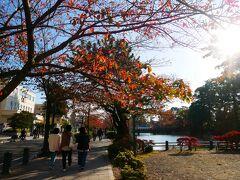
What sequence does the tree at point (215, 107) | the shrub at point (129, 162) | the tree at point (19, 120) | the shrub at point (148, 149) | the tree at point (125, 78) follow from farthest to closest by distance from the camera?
the tree at point (215, 107), the tree at point (19, 120), the shrub at point (148, 149), the shrub at point (129, 162), the tree at point (125, 78)

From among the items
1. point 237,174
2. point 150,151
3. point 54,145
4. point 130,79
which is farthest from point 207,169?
point 150,151

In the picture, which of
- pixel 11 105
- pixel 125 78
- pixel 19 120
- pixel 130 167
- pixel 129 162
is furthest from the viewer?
pixel 11 105

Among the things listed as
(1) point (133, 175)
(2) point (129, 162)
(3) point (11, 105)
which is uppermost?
(3) point (11, 105)

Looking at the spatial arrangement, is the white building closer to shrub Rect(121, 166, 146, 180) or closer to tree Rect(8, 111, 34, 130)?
tree Rect(8, 111, 34, 130)

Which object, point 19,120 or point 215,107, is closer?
point 19,120

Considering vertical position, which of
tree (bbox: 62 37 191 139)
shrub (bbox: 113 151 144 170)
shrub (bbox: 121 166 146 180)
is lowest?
shrub (bbox: 121 166 146 180)

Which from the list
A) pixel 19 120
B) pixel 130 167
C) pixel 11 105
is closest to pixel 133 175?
pixel 130 167

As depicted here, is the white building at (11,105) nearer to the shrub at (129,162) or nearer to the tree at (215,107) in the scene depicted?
the tree at (215,107)

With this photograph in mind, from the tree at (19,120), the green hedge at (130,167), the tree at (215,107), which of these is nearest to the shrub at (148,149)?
the green hedge at (130,167)

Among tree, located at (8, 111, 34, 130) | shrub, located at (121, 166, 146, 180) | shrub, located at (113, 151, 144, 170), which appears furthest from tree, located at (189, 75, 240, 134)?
shrub, located at (121, 166, 146, 180)

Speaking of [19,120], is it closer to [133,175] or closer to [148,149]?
[148,149]

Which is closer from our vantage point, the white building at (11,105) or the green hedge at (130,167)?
the green hedge at (130,167)

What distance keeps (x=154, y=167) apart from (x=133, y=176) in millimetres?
5645

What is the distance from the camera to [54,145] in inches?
452
